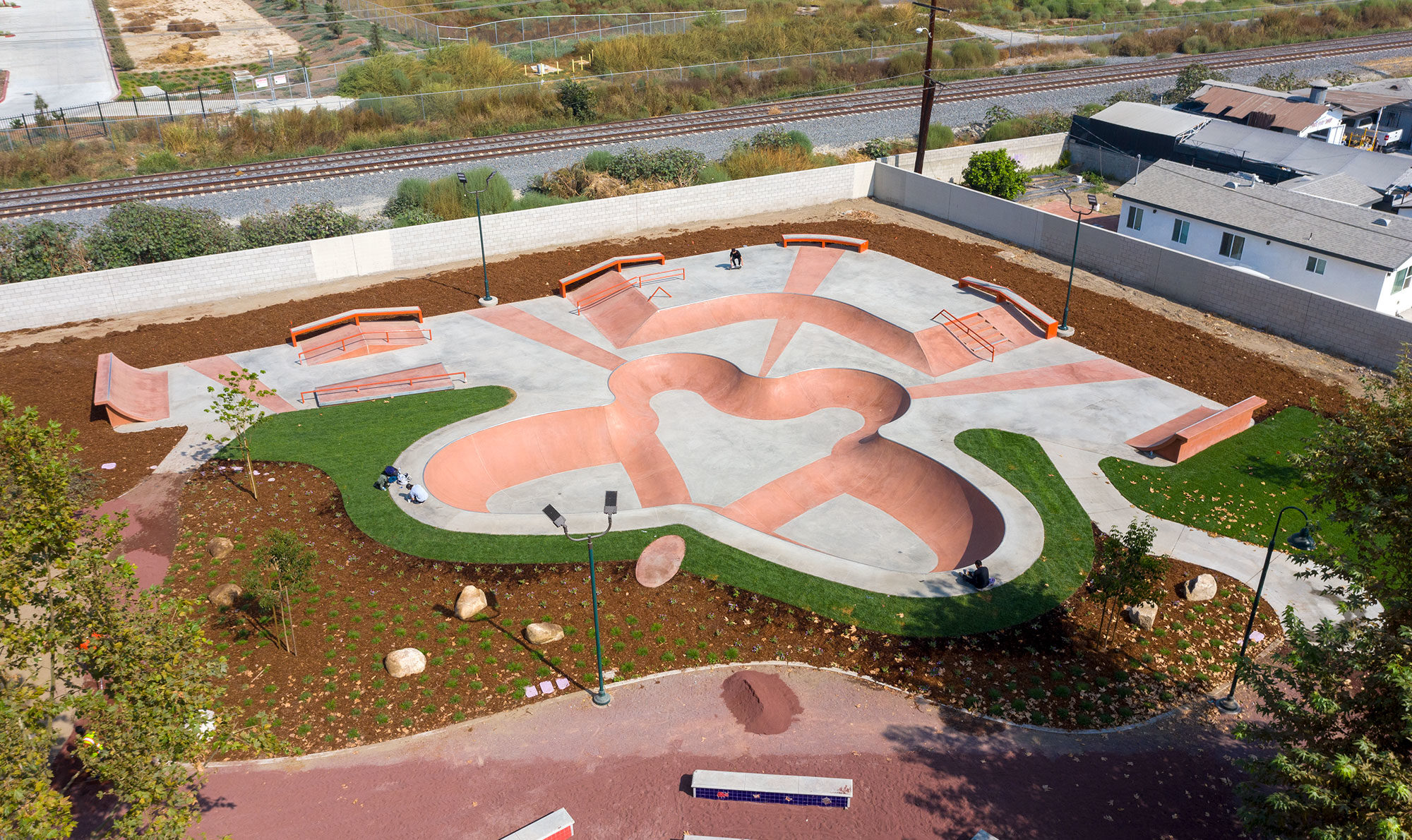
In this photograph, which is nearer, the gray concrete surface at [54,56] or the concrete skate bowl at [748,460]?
the concrete skate bowl at [748,460]

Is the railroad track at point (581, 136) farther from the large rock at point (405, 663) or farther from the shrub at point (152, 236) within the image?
the large rock at point (405, 663)

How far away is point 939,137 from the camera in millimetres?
53000

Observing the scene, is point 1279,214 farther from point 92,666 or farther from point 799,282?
point 92,666

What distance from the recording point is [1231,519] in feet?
76.6

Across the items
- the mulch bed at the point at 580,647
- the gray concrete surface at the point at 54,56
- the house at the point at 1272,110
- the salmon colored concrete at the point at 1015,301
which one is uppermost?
the gray concrete surface at the point at 54,56

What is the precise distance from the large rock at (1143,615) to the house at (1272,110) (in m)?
39.1

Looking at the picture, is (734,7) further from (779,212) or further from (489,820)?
(489,820)

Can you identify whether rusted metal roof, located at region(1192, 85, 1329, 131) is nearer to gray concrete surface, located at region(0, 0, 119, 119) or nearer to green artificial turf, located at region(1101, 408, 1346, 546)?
green artificial turf, located at region(1101, 408, 1346, 546)

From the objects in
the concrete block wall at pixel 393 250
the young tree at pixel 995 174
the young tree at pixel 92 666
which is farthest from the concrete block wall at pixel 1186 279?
the young tree at pixel 92 666

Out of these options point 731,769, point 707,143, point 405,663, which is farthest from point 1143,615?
point 707,143

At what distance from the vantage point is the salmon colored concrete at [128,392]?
27391mm

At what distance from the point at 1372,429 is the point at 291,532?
859 inches

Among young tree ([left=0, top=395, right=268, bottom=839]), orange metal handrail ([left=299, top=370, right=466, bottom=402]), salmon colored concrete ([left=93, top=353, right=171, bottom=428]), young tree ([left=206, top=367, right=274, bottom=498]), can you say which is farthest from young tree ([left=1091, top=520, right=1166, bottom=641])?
salmon colored concrete ([left=93, top=353, right=171, bottom=428])

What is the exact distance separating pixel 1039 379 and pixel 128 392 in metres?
28.5
